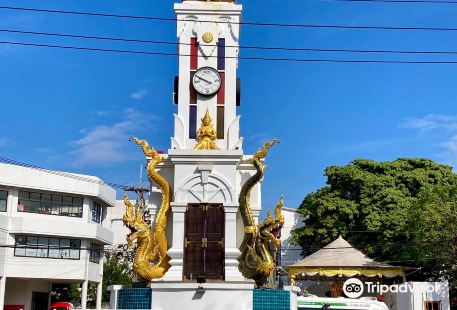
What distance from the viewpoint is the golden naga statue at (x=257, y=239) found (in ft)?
48.5

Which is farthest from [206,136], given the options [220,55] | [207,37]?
[207,37]

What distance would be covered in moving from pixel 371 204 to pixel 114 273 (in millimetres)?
16589

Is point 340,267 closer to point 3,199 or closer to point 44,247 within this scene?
point 44,247

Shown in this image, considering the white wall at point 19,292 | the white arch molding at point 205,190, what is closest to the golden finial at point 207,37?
the white arch molding at point 205,190

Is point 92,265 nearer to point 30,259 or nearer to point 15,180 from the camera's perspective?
point 30,259

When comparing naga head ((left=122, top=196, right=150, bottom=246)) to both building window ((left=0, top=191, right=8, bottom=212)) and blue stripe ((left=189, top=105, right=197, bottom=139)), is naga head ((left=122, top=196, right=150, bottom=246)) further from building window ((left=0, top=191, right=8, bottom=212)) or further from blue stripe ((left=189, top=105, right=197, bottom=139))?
building window ((left=0, top=191, right=8, bottom=212))

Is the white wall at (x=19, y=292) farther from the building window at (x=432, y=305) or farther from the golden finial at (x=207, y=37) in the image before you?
the building window at (x=432, y=305)

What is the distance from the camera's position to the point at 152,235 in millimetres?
15055

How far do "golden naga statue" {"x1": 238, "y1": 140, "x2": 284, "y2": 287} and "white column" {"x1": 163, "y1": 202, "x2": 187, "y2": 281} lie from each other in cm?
145

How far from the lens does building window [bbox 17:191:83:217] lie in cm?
2918

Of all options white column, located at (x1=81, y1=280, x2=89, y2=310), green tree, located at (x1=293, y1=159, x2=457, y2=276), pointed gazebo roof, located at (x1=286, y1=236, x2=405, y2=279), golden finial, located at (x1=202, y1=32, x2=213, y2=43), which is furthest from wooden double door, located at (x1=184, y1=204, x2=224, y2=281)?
white column, located at (x1=81, y1=280, x2=89, y2=310)

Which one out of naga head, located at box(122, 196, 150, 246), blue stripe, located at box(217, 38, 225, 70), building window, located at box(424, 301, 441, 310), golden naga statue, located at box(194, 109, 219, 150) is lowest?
building window, located at box(424, 301, 441, 310)

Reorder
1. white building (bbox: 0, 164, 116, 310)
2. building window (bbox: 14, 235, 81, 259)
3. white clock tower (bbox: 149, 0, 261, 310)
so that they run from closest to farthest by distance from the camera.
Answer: white clock tower (bbox: 149, 0, 261, 310) < white building (bbox: 0, 164, 116, 310) < building window (bbox: 14, 235, 81, 259)

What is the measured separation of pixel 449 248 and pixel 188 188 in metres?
11.3
